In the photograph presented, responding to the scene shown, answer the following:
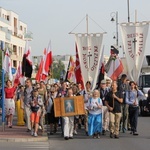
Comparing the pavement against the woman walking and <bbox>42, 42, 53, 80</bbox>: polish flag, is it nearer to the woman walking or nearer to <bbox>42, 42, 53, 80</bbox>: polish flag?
the woman walking

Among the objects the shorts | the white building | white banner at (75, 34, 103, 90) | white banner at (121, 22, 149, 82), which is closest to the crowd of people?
the shorts

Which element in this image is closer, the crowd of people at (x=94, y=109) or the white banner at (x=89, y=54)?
the crowd of people at (x=94, y=109)

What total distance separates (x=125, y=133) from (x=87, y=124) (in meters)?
1.54

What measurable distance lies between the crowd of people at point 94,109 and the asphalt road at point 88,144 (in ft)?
1.16

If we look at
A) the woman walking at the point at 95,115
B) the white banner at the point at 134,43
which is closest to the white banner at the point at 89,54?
the white banner at the point at 134,43

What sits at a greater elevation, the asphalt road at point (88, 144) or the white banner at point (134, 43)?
the white banner at point (134, 43)

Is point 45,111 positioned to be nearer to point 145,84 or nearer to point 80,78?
point 80,78

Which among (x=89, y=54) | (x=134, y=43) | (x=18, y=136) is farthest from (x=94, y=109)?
(x=89, y=54)

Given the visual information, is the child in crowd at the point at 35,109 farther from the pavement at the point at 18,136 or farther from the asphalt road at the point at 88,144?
the asphalt road at the point at 88,144

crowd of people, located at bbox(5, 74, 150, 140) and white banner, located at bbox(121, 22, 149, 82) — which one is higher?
white banner, located at bbox(121, 22, 149, 82)

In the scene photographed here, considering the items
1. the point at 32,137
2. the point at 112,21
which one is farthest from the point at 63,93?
the point at 112,21

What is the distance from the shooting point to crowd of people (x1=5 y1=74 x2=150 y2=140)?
46.4 feet

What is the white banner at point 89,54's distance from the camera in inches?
751

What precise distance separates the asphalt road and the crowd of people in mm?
353
